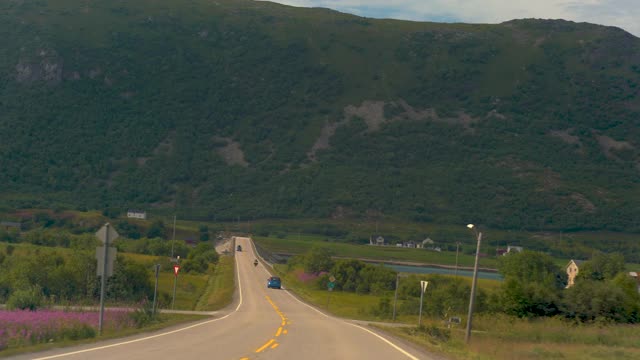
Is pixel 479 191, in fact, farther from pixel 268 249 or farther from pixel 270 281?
pixel 270 281

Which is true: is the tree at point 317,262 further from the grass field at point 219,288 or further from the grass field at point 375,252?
the grass field at point 375,252

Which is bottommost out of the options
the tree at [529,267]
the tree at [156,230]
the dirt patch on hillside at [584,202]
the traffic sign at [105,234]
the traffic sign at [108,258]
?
the tree at [156,230]

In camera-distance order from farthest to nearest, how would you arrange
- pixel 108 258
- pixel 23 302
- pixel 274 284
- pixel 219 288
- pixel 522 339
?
pixel 274 284 → pixel 219 288 → pixel 522 339 → pixel 23 302 → pixel 108 258

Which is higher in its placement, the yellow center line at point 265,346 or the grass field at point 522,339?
the yellow center line at point 265,346

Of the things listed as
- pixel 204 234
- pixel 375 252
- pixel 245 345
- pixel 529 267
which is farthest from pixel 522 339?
pixel 204 234

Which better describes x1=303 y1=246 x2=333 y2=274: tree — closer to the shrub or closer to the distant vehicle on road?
the distant vehicle on road

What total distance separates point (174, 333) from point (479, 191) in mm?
173018

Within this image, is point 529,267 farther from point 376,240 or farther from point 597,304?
point 376,240

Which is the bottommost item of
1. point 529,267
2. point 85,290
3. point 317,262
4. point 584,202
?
point 317,262

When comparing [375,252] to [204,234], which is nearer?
[375,252]

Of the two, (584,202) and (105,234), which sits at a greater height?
(105,234)

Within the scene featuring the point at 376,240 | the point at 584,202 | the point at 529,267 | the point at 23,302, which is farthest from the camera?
the point at 584,202

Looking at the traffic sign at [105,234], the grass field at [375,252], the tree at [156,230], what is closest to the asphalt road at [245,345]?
the traffic sign at [105,234]

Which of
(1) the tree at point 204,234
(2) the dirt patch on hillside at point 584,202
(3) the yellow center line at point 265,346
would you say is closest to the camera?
(3) the yellow center line at point 265,346
